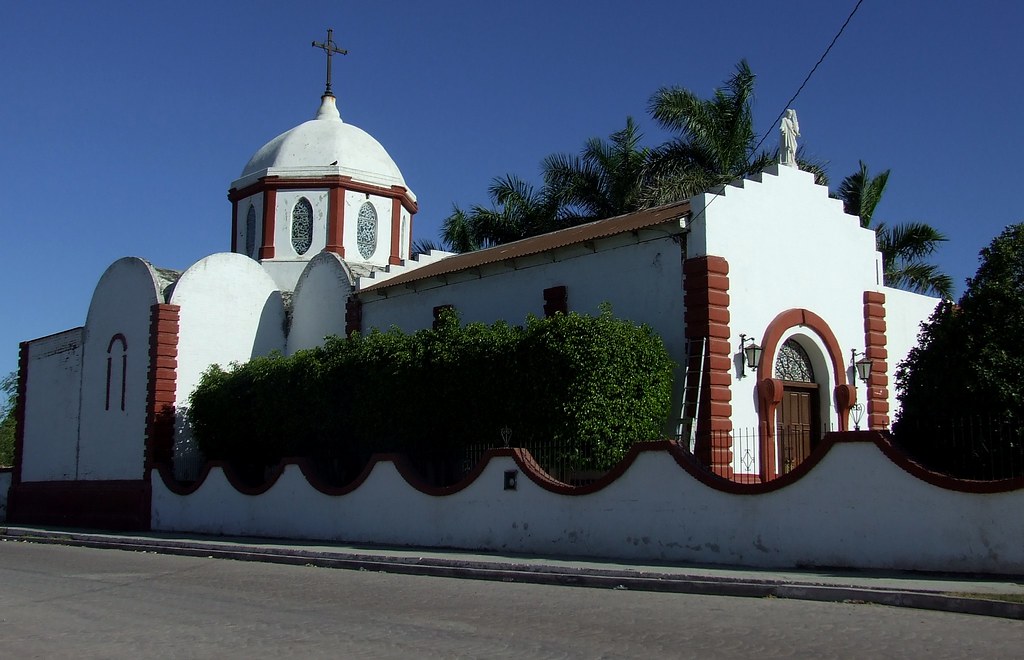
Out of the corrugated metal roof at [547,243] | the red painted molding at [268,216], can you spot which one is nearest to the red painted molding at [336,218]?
the red painted molding at [268,216]

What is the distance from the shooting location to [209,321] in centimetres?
2564

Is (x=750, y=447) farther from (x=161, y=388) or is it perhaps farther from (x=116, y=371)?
(x=116, y=371)

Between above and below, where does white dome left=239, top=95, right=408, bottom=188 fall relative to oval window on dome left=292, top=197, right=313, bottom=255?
above

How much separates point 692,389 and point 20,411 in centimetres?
2076

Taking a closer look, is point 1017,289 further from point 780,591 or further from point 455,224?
point 455,224

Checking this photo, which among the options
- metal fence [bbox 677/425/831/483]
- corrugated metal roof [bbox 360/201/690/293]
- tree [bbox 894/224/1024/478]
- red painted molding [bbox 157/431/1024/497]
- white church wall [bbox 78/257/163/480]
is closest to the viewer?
red painted molding [bbox 157/431/1024/497]

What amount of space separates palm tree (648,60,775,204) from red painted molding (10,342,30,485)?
17.9m

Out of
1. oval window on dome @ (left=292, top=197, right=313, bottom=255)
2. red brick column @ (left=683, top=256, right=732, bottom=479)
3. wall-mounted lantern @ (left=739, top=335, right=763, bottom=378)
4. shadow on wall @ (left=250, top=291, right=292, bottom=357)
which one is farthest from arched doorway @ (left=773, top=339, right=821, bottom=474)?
oval window on dome @ (left=292, top=197, right=313, bottom=255)

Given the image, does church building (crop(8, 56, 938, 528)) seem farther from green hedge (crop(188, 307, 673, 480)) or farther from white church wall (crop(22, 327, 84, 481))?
green hedge (crop(188, 307, 673, 480))

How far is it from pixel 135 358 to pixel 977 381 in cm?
1882

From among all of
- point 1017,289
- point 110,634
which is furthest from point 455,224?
point 110,634

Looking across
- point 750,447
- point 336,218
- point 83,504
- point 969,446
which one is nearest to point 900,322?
point 750,447

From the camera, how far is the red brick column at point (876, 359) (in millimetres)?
20516

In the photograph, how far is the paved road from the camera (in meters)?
7.95
